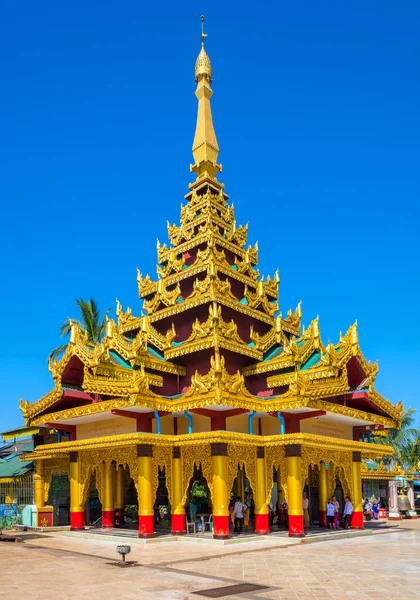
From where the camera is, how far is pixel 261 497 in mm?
21766

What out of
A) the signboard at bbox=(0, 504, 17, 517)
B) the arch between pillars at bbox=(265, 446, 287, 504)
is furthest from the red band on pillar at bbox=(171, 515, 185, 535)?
the signboard at bbox=(0, 504, 17, 517)

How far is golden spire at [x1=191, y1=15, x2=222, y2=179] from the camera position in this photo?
104 ft

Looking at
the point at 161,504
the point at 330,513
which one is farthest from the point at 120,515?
the point at 330,513

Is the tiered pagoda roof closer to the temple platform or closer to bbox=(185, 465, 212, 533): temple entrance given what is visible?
the temple platform

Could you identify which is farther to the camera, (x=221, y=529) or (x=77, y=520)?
(x=77, y=520)

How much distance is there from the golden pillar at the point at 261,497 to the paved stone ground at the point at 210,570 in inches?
57.5

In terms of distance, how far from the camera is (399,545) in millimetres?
19750

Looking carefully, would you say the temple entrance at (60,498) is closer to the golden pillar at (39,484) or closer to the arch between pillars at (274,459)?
the golden pillar at (39,484)

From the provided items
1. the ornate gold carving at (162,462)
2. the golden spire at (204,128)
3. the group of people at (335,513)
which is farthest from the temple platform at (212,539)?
the golden spire at (204,128)

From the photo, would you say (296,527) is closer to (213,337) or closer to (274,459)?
(274,459)

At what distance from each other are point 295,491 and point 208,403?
4545 mm

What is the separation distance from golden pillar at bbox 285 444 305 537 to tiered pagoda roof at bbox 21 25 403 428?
153cm

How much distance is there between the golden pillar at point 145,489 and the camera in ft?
68.0

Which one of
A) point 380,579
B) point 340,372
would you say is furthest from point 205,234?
point 380,579
